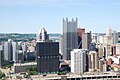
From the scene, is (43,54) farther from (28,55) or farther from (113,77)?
(28,55)

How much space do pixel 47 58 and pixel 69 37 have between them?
771cm

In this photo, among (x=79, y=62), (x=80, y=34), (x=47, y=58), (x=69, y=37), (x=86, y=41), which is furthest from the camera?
(x=80, y=34)

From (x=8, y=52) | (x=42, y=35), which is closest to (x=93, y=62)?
(x=42, y=35)

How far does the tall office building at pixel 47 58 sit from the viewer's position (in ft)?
64.0

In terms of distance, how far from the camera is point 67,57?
25.8 m

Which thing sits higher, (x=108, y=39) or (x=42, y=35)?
(x=42, y=35)

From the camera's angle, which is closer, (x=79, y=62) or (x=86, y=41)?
(x=79, y=62)

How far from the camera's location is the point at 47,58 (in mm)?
19656

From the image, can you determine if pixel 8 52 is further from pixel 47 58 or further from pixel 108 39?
pixel 108 39

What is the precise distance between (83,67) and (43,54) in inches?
114

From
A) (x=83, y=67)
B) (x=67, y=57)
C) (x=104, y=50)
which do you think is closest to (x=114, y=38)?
(x=104, y=50)

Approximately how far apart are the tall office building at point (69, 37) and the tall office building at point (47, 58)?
6.03 metres

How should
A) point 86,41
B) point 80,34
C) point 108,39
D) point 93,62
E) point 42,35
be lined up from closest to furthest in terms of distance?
point 93,62, point 42,35, point 86,41, point 80,34, point 108,39

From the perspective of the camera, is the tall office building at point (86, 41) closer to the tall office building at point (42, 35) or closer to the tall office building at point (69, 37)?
the tall office building at point (69, 37)
